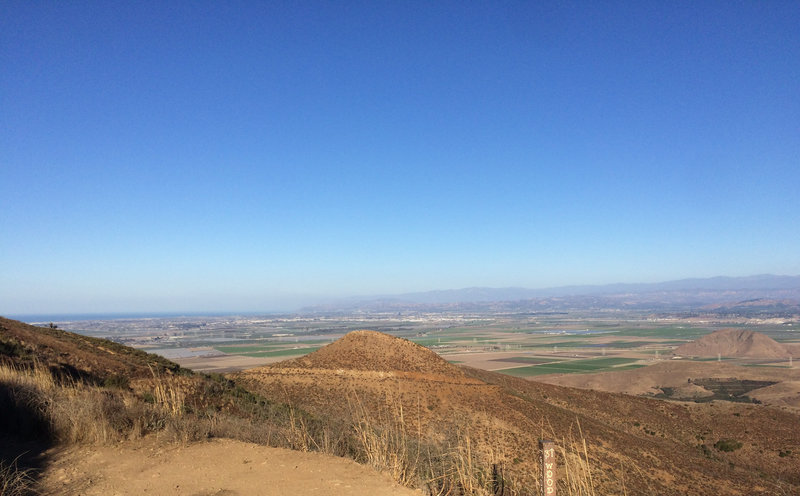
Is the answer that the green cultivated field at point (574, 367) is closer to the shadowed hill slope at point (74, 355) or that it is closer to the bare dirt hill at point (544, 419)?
the bare dirt hill at point (544, 419)

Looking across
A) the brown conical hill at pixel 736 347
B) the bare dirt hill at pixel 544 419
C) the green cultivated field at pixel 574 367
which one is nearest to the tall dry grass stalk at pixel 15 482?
the bare dirt hill at pixel 544 419

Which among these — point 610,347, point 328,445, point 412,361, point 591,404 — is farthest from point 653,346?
point 328,445

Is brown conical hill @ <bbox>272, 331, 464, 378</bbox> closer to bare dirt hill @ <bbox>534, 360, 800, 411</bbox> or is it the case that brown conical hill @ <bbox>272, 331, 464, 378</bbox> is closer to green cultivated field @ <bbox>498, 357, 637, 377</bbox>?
bare dirt hill @ <bbox>534, 360, 800, 411</bbox>

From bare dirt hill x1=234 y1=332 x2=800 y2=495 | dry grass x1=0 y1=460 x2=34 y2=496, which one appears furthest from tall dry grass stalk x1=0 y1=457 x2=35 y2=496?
bare dirt hill x1=234 y1=332 x2=800 y2=495

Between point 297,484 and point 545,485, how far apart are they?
313cm

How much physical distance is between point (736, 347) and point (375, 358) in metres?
106

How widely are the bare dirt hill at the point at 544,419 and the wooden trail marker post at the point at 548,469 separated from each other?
10637mm

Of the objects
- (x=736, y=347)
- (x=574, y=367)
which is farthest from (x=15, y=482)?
(x=736, y=347)

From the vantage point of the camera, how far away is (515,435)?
911 inches

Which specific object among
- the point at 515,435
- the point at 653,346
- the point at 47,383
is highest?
the point at 47,383

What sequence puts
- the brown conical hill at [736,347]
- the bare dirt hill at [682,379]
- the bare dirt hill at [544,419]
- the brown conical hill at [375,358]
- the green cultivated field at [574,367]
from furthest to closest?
the brown conical hill at [736,347]
the green cultivated field at [574,367]
the bare dirt hill at [682,379]
the brown conical hill at [375,358]
the bare dirt hill at [544,419]

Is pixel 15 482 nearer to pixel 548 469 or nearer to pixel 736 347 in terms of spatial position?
pixel 548 469

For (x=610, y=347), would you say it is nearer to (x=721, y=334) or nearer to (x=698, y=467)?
(x=721, y=334)

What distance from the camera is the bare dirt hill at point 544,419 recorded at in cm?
2081
